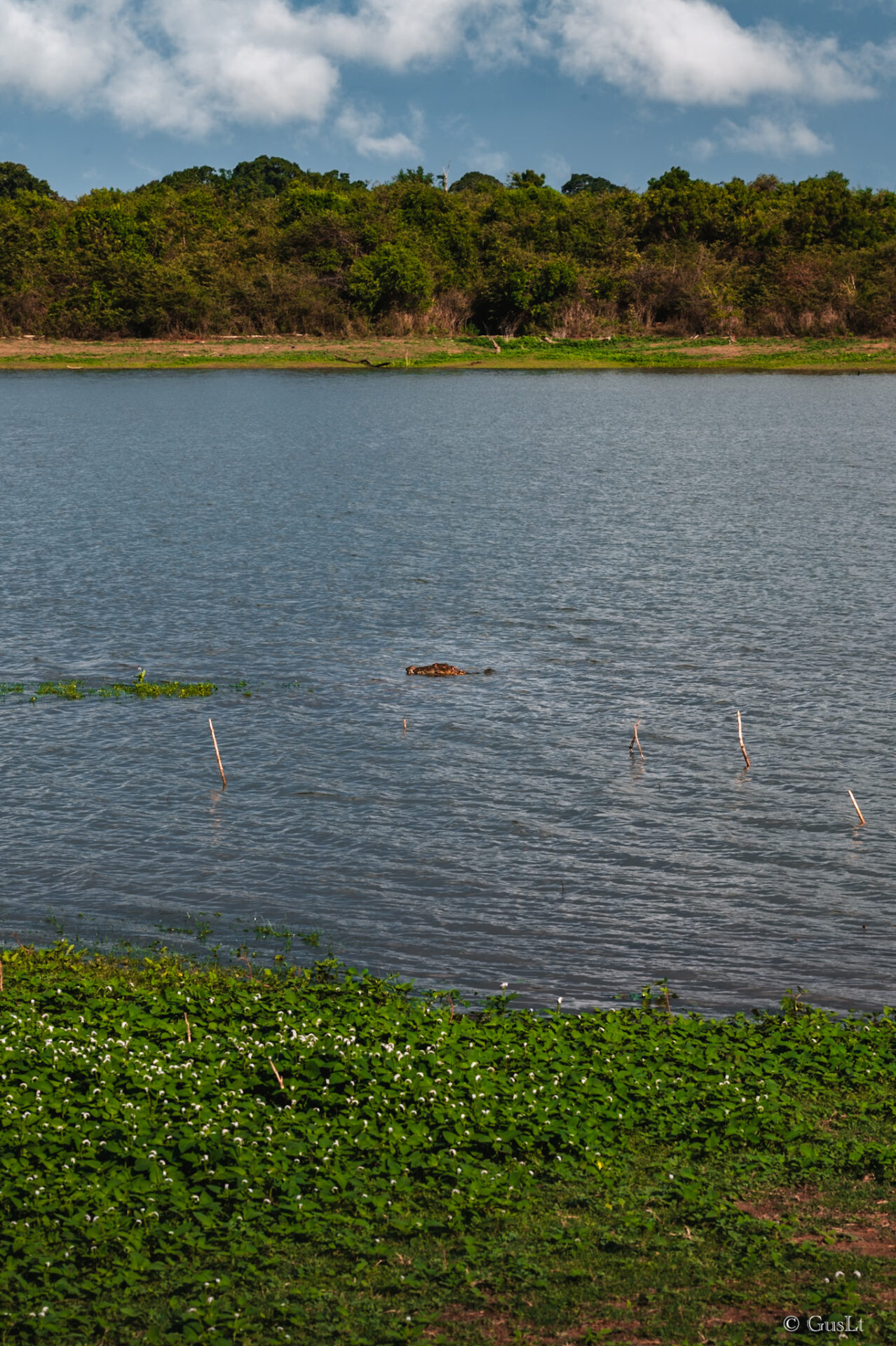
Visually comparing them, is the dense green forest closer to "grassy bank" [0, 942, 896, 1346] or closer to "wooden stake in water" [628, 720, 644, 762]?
"wooden stake in water" [628, 720, 644, 762]

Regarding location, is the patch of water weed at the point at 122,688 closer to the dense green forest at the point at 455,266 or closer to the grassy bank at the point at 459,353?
the grassy bank at the point at 459,353

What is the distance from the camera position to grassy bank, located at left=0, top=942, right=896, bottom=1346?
7.91m

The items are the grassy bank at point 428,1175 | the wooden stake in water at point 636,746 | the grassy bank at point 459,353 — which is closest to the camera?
the grassy bank at point 428,1175

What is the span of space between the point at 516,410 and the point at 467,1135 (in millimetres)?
71486

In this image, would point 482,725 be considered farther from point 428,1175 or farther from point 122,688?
point 428,1175

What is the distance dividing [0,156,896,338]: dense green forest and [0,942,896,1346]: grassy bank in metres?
107

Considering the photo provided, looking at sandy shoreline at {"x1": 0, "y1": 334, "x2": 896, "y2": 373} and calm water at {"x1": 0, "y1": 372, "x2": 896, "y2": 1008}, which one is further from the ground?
sandy shoreline at {"x1": 0, "y1": 334, "x2": 896, "y2": 373}

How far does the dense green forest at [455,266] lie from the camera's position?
112 m

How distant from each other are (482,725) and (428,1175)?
13.0 m

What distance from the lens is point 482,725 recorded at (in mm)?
21953

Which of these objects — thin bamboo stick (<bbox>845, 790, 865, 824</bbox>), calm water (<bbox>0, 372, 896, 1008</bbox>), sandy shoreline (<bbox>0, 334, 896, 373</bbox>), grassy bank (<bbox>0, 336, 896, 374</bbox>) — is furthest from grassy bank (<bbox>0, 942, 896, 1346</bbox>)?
grassy bank (<bbox>0, 336, 896, 374</bbox>)

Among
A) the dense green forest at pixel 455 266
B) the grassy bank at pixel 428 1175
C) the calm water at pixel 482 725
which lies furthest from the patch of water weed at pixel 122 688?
the dense green forest at pixel 455 266

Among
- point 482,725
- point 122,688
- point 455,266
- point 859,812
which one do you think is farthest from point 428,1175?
point 455,266

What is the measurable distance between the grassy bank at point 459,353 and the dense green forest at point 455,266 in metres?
2.68
